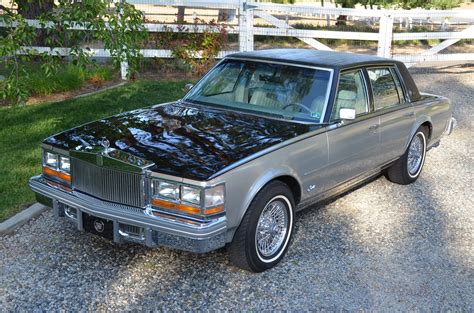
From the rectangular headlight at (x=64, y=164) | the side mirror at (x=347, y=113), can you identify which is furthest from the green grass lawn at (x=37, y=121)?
the side mirror at (x=347, y=113)

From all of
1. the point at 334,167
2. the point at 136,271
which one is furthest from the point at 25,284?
the point at 334,167

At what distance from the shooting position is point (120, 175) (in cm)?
431

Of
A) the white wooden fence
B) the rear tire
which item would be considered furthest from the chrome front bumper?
the white wooden fence

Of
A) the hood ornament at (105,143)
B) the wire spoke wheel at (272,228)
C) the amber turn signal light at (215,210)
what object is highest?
the hood ornament at (105,143)

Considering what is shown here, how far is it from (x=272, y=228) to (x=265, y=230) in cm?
10

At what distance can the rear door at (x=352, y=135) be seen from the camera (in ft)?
17.5

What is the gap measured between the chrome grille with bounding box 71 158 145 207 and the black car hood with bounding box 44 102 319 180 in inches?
7.1

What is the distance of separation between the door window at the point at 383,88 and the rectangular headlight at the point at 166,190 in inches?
104

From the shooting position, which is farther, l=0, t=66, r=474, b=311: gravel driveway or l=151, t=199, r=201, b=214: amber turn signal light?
l=0, t=66, r=474, b=311: gravel driveway

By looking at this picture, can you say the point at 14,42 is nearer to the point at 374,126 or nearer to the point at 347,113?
the point at 347,113

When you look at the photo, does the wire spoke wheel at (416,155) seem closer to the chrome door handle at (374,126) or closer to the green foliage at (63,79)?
the chrome door handle at (374,126)

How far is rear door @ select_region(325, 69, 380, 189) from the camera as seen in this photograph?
5.33m

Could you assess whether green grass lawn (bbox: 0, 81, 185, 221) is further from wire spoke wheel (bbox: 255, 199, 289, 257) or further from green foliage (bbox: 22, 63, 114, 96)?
wire spoke wheel (bbox: 255, 199, 289, 257)

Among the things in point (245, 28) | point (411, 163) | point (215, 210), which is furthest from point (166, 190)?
point (245, 28)
